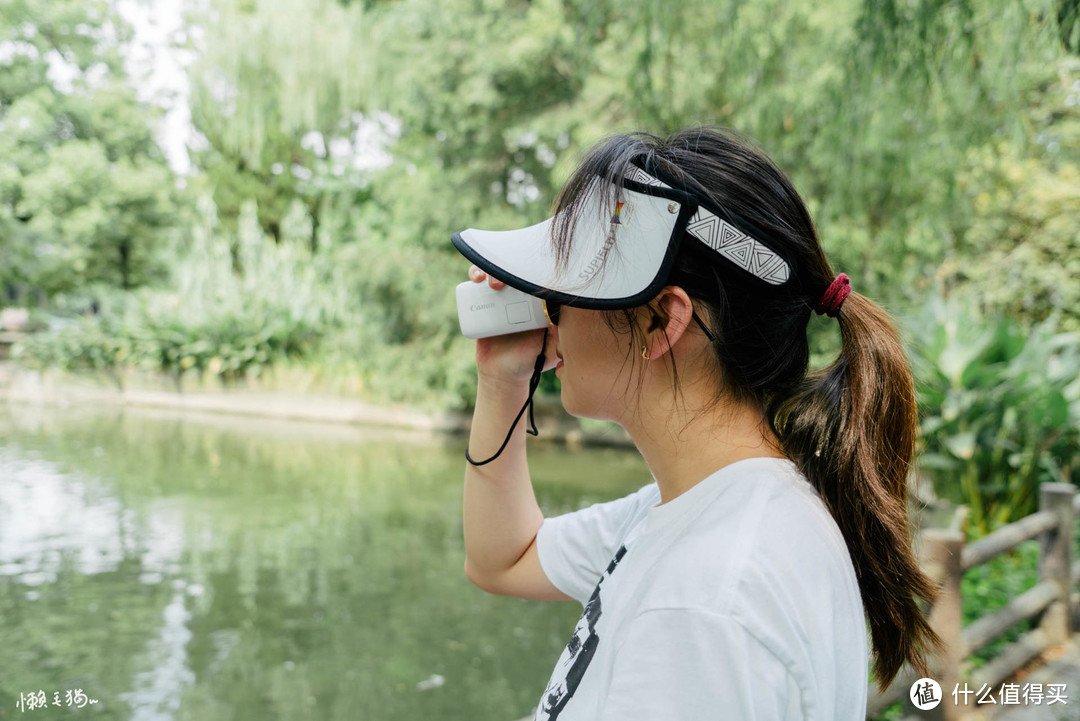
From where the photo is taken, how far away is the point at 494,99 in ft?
30.0

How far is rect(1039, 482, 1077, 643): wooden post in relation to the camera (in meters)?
3.33

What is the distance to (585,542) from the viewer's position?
1061 mm

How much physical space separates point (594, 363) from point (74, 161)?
1659 centimetres

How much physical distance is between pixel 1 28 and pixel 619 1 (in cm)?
1510

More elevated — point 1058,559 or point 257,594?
point 1058,559

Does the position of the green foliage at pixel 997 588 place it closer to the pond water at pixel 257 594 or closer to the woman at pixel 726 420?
the pond water at pixel 257 594

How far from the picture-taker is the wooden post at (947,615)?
7.92 ft

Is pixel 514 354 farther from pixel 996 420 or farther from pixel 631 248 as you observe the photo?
pixel 996 420

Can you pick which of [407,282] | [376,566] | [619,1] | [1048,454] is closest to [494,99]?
[407,282]

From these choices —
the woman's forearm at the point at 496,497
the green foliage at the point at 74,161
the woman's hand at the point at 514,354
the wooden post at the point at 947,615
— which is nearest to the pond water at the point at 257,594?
the wooden post at the point at 947,615

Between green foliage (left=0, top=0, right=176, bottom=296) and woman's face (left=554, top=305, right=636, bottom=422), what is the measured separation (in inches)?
647

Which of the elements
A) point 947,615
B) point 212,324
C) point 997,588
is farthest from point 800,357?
point 212,324

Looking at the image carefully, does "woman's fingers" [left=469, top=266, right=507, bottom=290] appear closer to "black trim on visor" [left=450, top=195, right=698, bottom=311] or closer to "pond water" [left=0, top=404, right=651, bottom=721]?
"black trim on visor" [left=450, top=195, right=698, bottom=311]

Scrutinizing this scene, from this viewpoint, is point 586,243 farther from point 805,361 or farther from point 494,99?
point 494,99
